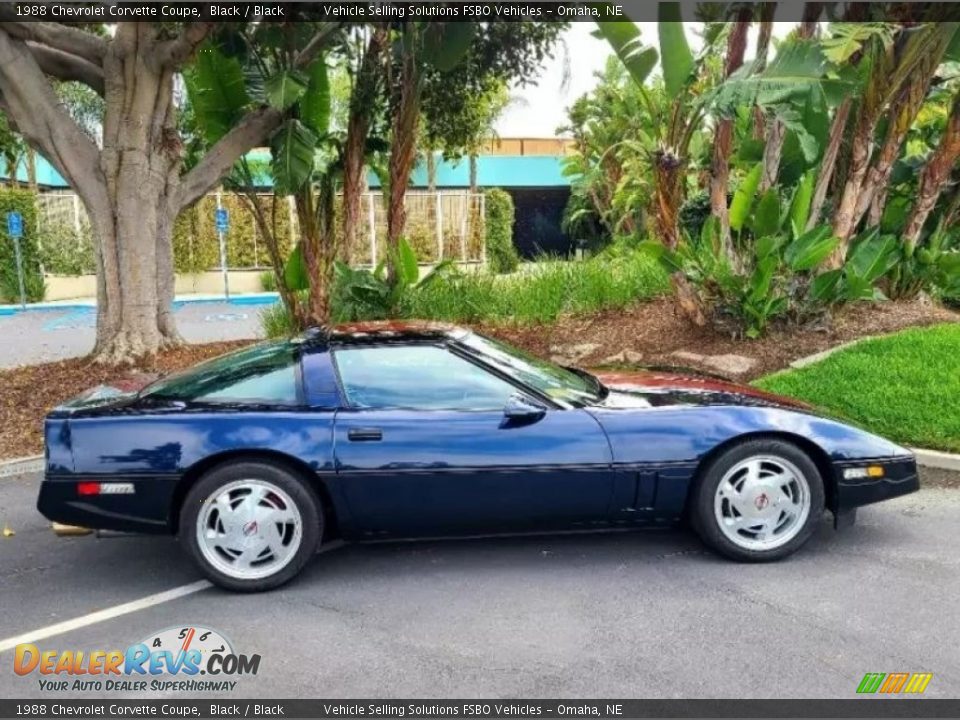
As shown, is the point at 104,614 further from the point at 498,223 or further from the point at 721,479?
the point at 498,223

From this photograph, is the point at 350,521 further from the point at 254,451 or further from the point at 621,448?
the point at 621,448

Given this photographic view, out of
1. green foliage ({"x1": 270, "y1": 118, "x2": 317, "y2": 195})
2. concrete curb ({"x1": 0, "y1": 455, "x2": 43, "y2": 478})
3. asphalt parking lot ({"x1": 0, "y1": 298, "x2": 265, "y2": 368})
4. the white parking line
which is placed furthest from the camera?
asphalt parking lot ({"x1": 0, "y1": 298, "x2": 265, "y2": 368})

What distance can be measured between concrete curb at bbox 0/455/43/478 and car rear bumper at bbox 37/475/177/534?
2.67 m

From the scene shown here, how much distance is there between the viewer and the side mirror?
161 inches

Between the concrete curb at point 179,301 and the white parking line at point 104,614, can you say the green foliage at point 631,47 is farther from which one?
the concrete curb at point 179,301

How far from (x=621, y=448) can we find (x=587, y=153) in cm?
2133

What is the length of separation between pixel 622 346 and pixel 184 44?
209 inches

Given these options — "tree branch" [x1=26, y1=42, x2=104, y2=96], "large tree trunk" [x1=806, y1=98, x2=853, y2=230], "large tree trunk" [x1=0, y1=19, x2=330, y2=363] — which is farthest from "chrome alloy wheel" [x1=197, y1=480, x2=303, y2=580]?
"tree branch" [x1=26, y1=42, x2=104, y2=96]

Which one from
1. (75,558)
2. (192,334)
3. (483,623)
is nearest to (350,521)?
(483,623)

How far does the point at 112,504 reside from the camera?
401 centimetres

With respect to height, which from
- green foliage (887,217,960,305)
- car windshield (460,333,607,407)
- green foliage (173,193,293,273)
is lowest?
car windshield (460,333,607,407)

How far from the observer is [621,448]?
13.6 feet

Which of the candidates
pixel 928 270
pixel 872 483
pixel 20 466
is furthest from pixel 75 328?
pixel 872 483

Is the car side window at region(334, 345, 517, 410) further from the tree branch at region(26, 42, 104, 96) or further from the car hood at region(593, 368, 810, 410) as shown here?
the tree branch at region(26, 42, 104, 96)
